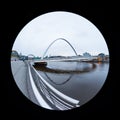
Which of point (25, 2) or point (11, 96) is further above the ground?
point (25, 2)

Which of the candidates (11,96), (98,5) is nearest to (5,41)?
(11,96)

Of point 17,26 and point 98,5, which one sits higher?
point 98,5

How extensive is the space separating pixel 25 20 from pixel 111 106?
127cm

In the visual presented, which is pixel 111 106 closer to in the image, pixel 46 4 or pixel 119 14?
pixel 119 14

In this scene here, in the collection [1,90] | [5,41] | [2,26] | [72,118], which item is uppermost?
[2,26]

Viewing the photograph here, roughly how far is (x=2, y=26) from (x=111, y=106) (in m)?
1.39

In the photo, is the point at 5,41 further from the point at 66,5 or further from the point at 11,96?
the point at 66,5

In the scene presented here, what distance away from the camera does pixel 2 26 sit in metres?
1.86

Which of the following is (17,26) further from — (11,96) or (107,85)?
(107,85)

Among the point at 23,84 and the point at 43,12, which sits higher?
the point at 43,12

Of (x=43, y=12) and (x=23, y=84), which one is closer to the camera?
(x=43, y=12)

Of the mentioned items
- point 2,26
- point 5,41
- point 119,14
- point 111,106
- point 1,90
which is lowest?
point 111,106

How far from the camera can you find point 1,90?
1.87m

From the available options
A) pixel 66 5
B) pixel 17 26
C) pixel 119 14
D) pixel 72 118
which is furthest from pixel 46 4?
pixel 72 118
